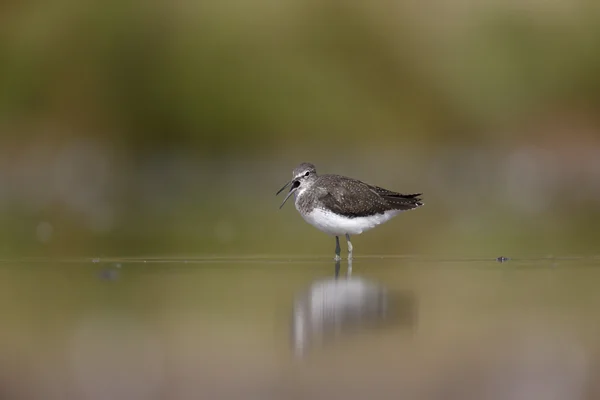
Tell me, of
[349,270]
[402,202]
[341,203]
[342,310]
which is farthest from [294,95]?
[342,310]

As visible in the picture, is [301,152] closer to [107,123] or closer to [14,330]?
[107,123]

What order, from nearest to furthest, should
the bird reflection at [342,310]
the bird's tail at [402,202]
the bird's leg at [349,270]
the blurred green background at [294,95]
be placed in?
the bird reflection at [342,310]
the bird's leg at [349,270]
the bird's tail at [402,202]
the blurred green background at [294,95]

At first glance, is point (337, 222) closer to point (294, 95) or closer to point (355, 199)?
point (355, 199)

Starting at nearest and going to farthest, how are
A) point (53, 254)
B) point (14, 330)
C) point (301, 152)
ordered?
point (14, 330), point (53, 254), point (301, 152)

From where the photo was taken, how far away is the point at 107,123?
36.9m

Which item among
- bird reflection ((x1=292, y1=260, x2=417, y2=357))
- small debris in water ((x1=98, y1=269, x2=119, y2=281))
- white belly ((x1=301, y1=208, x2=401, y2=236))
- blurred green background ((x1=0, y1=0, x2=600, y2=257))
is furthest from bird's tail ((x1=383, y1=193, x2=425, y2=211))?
blurred green background ((x1=0, y1=0, x2=600, y2=257))

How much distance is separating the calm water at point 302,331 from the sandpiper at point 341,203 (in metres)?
1.19

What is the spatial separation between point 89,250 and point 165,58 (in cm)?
2070

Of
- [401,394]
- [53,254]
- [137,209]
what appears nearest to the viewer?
[401,394]

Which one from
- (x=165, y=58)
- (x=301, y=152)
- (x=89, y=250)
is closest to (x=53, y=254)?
(x=89, y=250)

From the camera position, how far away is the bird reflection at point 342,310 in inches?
425

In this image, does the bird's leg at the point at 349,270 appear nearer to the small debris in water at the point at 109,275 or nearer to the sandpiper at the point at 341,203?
the sandpiper at the point at 341,203

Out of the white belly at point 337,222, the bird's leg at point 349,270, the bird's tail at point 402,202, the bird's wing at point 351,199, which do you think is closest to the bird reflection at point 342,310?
the bird's leg at point 349,270

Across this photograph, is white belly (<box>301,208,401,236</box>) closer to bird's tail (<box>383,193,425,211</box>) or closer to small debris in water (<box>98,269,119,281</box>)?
bird's tail (<box>383,193,425,211</box>)
